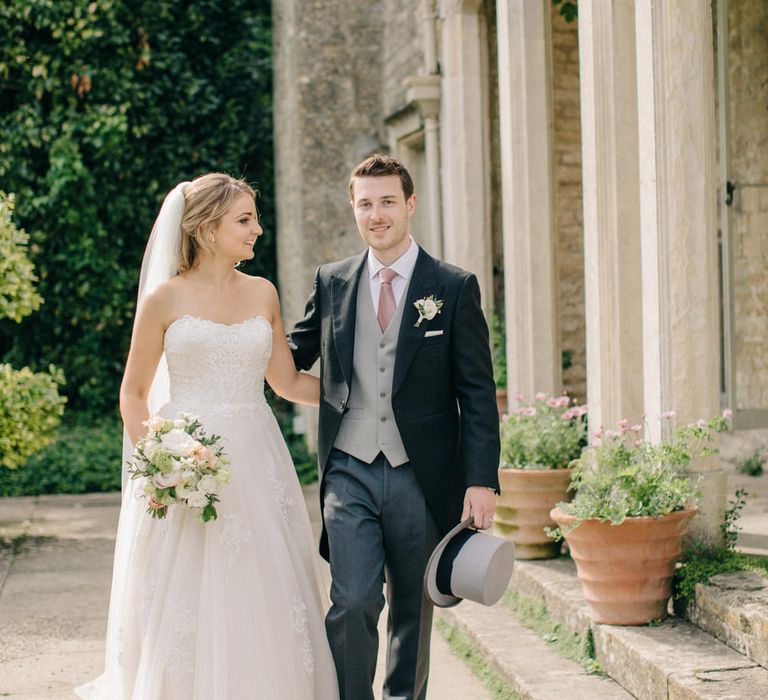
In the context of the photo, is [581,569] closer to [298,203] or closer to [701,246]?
[701,246]

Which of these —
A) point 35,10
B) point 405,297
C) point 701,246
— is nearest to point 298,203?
point 35,10

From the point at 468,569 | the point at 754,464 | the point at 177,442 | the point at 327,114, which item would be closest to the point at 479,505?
the point at 468,569

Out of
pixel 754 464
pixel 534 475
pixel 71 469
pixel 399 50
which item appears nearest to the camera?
pixel 534 475

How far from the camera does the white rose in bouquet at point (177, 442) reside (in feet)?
10.9

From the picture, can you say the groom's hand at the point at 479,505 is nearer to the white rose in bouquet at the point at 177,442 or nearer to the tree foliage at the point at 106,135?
the white rose in bouquet at the point at 177,442

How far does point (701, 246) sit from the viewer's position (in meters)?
4.44

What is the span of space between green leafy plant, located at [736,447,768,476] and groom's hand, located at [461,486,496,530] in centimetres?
403

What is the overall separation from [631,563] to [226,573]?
1571 mm

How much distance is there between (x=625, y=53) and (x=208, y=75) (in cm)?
703

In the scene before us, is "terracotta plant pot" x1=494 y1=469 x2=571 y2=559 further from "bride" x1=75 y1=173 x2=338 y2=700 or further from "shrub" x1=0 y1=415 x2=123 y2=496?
"shrub" x1=0 y1=415 x2=123 y2=496

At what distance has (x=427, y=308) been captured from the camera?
137 inches

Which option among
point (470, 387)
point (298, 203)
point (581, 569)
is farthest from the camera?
point (298, 203)

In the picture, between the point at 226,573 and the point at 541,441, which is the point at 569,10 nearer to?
the point at 541,441

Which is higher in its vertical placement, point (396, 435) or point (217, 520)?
point (396, 435)
